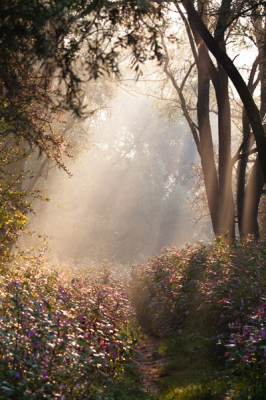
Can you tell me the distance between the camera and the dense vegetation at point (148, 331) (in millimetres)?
4207

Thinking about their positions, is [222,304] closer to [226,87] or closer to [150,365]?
[150,365]

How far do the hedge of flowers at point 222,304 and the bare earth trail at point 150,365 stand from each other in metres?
0.83

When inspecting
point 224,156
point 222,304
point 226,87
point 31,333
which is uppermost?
point 226,87

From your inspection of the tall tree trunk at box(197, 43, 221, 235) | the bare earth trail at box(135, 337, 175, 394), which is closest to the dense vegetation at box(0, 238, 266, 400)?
the bare earth trail at box(135, 337, 175, 394)

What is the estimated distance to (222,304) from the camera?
7.82m

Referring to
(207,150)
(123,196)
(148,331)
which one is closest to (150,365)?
(148,331)

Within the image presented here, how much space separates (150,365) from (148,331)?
10.6 feet

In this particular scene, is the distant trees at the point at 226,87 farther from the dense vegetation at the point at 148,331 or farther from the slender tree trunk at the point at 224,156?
the dense vegetation at the point at 148,331

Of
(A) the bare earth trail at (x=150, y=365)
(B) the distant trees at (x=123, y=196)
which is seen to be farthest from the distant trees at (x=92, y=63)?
(B) the distant trees at (x=123, y=196)

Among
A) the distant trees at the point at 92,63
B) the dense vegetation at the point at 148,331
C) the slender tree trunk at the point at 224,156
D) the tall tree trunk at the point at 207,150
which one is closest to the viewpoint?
the dense vegetation at the point at 148,331

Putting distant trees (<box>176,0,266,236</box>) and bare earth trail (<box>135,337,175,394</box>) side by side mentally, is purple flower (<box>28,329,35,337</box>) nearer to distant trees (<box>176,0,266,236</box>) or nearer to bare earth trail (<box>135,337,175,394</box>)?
bare earth trail (<box>135,337,175,394</box>)

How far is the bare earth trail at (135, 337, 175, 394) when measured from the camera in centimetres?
654

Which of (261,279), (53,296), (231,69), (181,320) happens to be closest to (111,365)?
(53,296)

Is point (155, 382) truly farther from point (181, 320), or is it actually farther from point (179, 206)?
point (179, 206)
